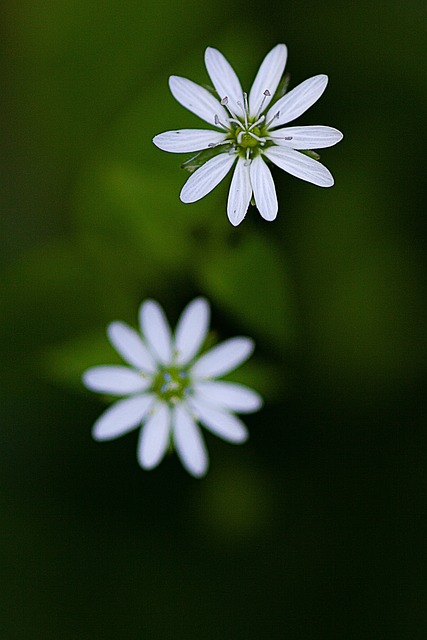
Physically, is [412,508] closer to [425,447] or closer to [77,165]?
[425,447]

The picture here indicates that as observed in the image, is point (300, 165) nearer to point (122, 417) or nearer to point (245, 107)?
point (245, 107)

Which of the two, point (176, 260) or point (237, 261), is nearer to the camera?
point (237, 261)

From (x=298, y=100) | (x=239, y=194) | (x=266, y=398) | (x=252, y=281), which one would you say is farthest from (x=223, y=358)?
(x=298, y=100)

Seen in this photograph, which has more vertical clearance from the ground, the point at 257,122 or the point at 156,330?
the point at 257,122

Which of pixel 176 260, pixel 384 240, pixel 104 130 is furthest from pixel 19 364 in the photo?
pixel 384 240

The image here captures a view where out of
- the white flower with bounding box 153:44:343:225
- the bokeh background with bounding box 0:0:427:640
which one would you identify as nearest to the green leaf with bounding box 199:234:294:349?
the bokeh background with bounding box 0:0:427:640

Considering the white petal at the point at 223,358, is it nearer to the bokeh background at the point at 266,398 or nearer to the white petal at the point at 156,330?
the white petal at the point at 156,330

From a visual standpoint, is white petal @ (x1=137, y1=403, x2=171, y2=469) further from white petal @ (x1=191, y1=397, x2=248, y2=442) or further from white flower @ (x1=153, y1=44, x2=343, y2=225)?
white flower @ (x1=153, y1=44, x2=343, y2=225)

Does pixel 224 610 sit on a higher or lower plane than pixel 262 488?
lower
